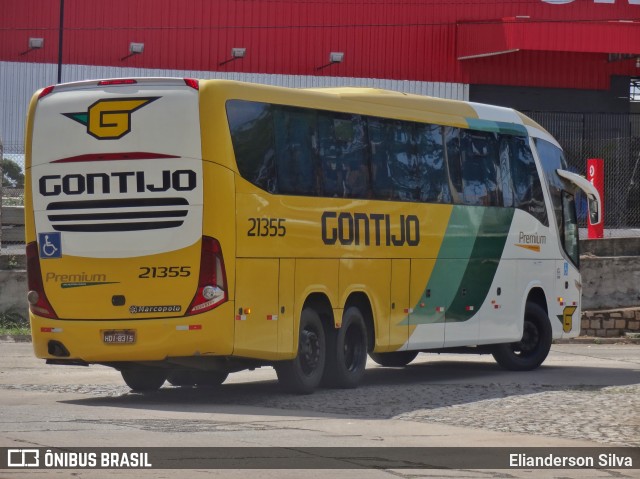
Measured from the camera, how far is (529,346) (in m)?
20.4

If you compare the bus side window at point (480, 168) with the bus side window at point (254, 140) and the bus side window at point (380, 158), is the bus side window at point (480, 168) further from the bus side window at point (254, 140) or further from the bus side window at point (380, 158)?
the bus side window at point (254, 140)

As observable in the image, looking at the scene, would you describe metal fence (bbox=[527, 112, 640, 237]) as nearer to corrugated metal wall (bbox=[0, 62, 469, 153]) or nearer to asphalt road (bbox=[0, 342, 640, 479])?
corrugated metal wall (bbox=[0, 62, 469, 153])

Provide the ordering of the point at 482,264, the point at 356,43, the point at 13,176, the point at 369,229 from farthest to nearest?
1. the point at 356,43
2. the point at 13,176
3. the point at 482,264
4. the point at 369,229

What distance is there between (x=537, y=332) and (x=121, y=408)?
27.3ft

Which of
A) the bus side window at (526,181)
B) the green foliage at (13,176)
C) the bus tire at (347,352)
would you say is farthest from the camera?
the green foliage at (13,176)

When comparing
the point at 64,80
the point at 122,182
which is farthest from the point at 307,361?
the point at 64,80

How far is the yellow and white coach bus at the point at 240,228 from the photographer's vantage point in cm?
1441

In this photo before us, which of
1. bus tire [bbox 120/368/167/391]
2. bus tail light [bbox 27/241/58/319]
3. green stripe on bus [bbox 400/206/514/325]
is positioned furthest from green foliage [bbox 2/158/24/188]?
bus tail light [bbox 27/241/58/319]

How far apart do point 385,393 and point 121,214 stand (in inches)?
148

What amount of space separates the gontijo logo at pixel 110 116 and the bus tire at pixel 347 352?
3639 mm

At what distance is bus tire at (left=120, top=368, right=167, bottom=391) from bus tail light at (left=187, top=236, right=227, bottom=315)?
2132mm

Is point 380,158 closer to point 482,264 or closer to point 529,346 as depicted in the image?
point 482,264

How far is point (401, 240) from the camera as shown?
57.2ft

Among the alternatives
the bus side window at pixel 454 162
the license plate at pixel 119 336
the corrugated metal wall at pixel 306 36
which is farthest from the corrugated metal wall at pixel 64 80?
the license plate at pixel 119 336
